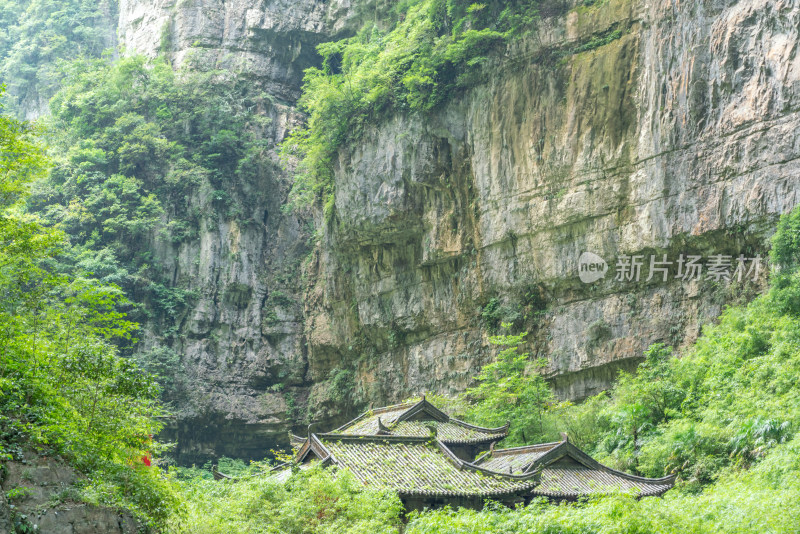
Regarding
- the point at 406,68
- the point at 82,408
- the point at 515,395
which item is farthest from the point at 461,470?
the point at 406,68

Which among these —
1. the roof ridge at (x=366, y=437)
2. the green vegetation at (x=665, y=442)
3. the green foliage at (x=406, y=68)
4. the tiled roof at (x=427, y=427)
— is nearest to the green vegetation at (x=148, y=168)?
the green foliage at (x=406, y=68)

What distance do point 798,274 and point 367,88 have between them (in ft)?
60.0

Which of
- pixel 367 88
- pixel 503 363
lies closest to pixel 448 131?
pixel 367 88

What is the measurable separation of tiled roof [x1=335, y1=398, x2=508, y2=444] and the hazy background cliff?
4.26 meters

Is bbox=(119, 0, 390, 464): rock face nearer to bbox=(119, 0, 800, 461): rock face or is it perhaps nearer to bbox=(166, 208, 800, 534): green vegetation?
bbox=(119, 0, 800, 461): rock face

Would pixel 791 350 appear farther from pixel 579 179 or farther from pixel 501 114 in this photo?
pixel 501 114

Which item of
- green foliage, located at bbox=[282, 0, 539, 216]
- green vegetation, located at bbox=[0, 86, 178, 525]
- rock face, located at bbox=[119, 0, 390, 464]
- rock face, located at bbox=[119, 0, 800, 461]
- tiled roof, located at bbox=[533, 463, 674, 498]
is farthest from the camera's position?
rock face, located at bbox=[119, 0, 390, 464]

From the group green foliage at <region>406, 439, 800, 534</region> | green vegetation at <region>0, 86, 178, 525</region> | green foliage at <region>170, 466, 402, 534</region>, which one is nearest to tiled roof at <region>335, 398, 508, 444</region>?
green foliage at <region>170, 466, 402, 534</region>

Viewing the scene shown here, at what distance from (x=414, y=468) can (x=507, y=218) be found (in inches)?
448

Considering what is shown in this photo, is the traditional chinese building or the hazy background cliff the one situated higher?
the hazy background cliff

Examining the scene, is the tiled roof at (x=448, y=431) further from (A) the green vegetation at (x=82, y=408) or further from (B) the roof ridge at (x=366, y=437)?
(A) the green vegetation at (x=82, y=408)

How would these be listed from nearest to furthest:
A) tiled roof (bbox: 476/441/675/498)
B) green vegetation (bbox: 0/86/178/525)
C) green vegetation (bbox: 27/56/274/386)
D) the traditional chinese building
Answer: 1. green vegetation (bbox: 0/86/178/525)
2. the traditional chinese building
3. tiled roof (bbox: 476/441/675/498)
4. green vegetation (bbox: 27/56/274/386)

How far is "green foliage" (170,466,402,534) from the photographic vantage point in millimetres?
13570

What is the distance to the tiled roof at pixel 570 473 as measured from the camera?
17453 millimetres
